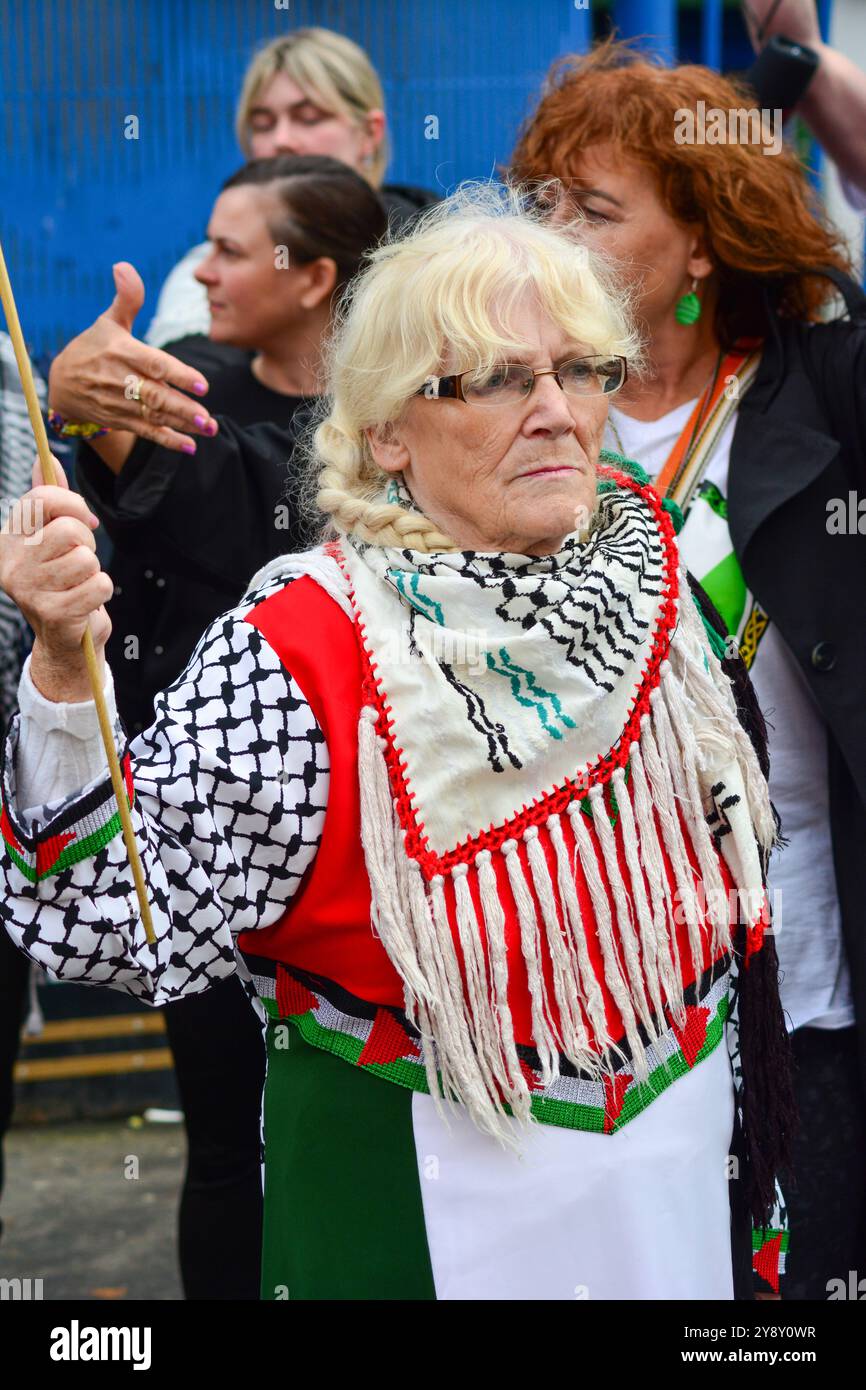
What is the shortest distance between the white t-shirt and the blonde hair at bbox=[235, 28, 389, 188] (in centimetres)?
167

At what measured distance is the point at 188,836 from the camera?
171 centimetres

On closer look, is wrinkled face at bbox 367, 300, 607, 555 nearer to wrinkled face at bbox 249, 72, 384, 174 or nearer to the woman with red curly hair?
the woman with red curly hair

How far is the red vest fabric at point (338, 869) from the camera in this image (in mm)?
1824

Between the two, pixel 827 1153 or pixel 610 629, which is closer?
pixel 610 629

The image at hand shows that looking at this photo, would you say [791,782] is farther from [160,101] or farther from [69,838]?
[160,101]

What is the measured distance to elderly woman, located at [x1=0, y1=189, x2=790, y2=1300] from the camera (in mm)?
1794

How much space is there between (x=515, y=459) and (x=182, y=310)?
194 centimetres

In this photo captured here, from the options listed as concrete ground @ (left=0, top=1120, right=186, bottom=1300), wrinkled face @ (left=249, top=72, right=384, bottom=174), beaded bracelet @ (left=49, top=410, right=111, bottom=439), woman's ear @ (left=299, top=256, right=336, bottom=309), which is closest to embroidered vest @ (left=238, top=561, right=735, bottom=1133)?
beaded bracelet @ (left=49, top=410, right=111, bottom=439)

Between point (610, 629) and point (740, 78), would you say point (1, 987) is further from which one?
point (740, 78)

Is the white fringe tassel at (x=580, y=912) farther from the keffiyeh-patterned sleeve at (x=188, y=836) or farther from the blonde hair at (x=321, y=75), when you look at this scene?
the blonde hair at (x=321, y=75)

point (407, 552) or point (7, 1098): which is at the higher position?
point (407, 552)

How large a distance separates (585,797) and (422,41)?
341cm
